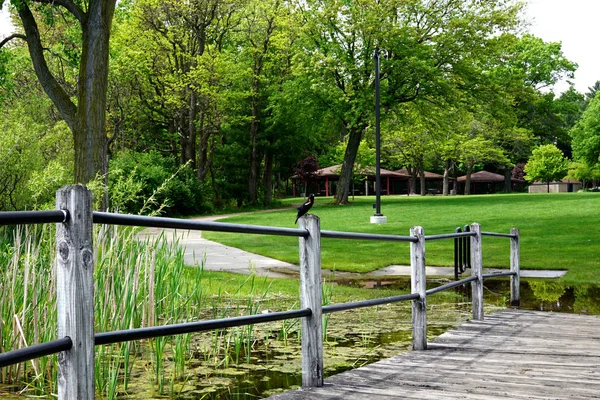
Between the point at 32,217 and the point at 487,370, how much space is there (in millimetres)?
3464

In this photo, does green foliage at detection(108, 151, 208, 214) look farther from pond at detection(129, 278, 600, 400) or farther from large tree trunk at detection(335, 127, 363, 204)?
pond at detection(129, 278, 600, 400)

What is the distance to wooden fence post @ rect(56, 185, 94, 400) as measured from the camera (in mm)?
2699

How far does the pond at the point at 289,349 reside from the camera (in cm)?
513

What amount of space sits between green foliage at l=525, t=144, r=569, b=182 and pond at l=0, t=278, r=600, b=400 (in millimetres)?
58502

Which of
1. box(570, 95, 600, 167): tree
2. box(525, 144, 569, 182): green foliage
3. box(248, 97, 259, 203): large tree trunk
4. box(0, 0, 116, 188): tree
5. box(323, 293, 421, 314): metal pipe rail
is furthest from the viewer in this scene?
box(525, 144, 569, 182): green foliage

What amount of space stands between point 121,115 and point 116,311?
30.8 metres

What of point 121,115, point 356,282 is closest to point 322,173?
point 121,115

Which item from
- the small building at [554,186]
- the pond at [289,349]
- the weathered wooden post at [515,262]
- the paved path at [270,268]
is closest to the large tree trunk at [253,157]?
the paved path at [270,268]

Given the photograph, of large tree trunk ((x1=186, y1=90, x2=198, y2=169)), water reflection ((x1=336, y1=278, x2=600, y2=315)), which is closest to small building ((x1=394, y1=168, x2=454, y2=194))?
large tree trunk ((x1=186, y1=90, x2=198, y2=169))

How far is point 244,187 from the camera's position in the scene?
42.6 meters

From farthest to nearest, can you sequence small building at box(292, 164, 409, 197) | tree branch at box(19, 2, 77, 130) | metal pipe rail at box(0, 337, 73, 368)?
small building at box(292, 164, 409, 197)
tree branch at box(19, 2, 77, 130)
metal pipe rail at box(0, 337, 73, 368)

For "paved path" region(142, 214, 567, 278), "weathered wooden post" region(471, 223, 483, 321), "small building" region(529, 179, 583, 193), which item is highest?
"small building" region(529, 179, 583, 193)

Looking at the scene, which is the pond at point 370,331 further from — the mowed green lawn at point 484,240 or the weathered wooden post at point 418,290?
the mowed green lawn at point 484,240

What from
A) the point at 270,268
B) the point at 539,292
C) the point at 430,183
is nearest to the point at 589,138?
the point at 430,183
